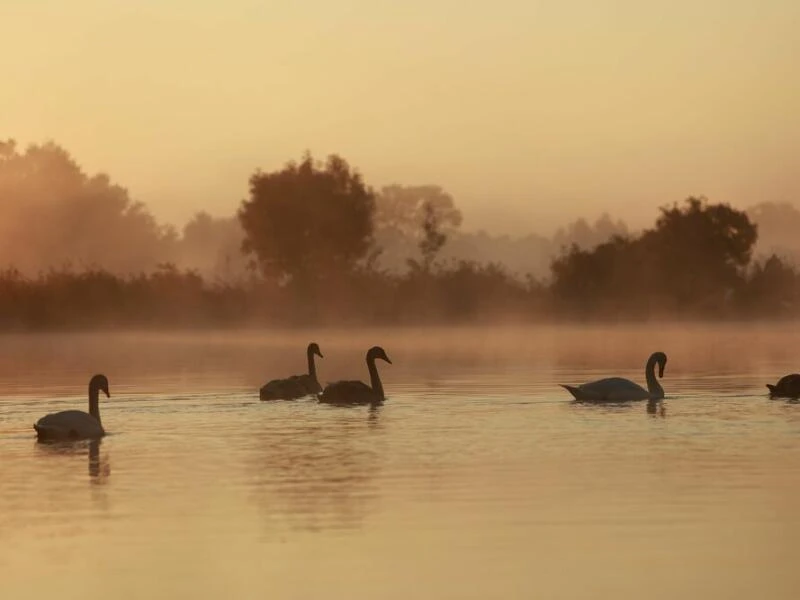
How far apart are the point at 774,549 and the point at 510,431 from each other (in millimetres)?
9021

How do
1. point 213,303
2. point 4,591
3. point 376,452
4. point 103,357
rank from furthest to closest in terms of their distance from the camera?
1. point 213,303
2. point 103,357
3. point 376,452
4. point 4,591

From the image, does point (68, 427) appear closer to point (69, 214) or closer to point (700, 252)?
point (700, 252)

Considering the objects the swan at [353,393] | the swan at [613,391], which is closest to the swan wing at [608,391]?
the swan at [613,391]

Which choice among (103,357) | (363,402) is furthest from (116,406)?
(103,357)

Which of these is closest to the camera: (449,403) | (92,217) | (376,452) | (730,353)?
(376,452)

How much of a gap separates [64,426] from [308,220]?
73.0 meters

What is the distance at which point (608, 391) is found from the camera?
2662 cm

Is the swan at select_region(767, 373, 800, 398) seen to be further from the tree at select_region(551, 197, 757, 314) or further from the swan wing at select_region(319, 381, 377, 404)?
the tree at select_region(551, 197, 757, 314)

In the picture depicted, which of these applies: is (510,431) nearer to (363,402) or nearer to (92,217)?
(363,402)

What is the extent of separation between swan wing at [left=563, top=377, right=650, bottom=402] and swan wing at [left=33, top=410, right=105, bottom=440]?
26.4 feet

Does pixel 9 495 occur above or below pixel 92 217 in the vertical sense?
below

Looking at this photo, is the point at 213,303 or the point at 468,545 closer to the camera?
the point at 468,545

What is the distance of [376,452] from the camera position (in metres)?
19.2

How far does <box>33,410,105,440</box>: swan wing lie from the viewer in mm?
21016
